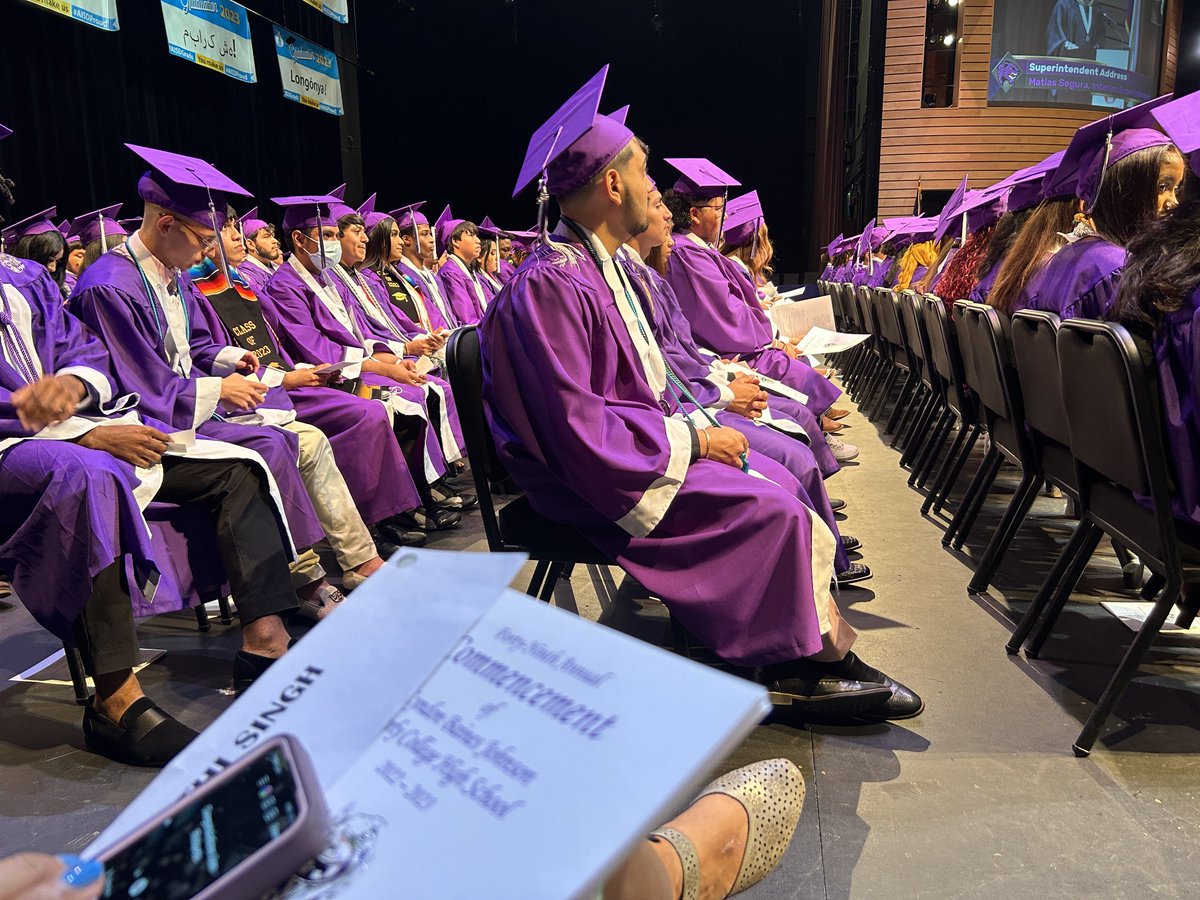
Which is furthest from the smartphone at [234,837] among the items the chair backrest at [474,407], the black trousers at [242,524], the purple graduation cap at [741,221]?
the purple graduation cap at [741,221]

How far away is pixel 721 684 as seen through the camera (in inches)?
18.5

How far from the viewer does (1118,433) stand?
6.31 ft

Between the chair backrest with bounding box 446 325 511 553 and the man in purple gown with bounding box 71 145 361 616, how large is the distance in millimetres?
878

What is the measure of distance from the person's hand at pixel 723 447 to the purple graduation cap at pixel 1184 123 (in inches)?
48.2

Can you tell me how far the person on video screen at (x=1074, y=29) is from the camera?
12484 mm

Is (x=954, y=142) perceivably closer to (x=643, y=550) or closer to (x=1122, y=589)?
(x=1122, y=589)

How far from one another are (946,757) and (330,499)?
2.05m

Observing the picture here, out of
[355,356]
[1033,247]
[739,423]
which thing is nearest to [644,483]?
[739,423]

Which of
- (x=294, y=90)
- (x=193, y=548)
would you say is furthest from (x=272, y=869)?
(x=294, y=90)

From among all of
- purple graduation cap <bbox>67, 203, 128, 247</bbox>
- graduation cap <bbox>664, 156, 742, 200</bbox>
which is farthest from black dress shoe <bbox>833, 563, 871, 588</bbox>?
purple graduation cap <bbox>67, 203, 128, 247</bbox>

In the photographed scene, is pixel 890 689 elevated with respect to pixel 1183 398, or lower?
lower

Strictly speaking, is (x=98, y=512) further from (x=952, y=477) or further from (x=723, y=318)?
(x=952, y=477)

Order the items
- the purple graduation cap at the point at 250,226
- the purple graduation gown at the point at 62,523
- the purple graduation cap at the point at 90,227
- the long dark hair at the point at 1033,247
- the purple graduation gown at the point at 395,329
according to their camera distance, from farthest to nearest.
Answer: the purple graduation cap at the point at 250,226 < the purple graduation cap at the point at 90,227 < the purple graduation gown at the point at 395,329 < the long dark hair at the point at 1033,247 < the purple graduation gown at the point at 62,523

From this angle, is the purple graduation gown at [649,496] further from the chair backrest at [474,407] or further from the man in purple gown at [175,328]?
the man in purple gown at [175,328]
